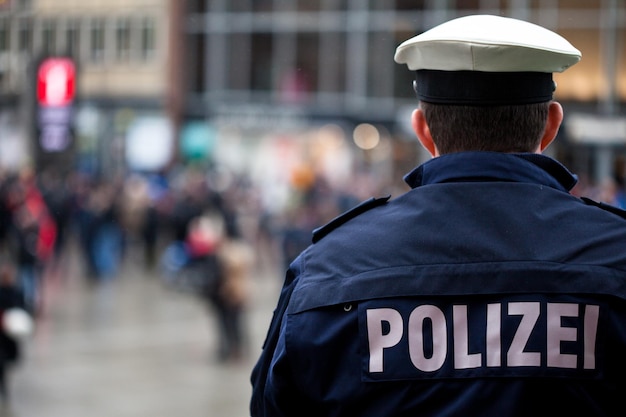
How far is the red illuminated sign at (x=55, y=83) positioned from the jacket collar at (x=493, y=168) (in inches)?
326

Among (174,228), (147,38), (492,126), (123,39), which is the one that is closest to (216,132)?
(147,38)

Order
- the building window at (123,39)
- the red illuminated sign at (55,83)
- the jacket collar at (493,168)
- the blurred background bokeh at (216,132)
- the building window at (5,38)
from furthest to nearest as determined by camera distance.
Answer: the building window at (123,39) → the blurred background bokeh at (216,132) → the building window at (5,38) → the red illuminated sign at (55,83) → the jacket collar at (493,168)

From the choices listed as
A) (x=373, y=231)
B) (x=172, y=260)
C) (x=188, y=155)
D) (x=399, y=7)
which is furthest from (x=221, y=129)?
(x=373, y=231)

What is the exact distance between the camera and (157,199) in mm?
28031

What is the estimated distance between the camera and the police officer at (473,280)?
1724mm

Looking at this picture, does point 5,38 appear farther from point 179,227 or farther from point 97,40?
point 97,40

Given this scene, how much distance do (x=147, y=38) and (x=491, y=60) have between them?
37.9 m

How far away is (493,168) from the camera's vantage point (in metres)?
1.83

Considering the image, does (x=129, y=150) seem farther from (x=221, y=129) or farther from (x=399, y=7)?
(x=399, y=7)

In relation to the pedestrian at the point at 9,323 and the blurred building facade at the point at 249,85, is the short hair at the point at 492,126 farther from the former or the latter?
the blurred building facade at the point at 249,85

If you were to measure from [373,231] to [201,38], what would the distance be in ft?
121

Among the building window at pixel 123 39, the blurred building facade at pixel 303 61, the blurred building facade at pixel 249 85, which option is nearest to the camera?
the blurred building facade at pixel 303 61

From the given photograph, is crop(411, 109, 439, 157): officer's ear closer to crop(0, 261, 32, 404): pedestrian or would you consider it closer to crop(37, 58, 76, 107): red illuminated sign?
crop(37, 58, 76, 107): red illuminated sign

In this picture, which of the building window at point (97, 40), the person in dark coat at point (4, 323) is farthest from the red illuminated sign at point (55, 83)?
the building window at point (97, 40)
